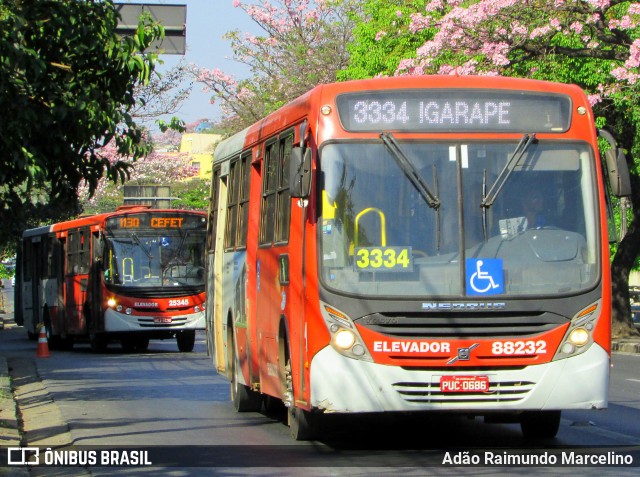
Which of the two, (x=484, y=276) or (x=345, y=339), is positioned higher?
(x=484, y=276)

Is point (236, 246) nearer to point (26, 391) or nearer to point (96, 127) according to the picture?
point (96, 127)

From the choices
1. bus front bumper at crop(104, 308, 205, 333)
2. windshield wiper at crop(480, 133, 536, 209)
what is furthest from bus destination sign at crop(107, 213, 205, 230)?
windshield wiper at crop(480, 133, 536, 209)

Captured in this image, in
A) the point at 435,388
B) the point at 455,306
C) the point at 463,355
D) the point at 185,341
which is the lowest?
the point at 185,341

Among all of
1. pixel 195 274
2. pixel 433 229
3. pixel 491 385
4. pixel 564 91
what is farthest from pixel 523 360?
pixel 195 274

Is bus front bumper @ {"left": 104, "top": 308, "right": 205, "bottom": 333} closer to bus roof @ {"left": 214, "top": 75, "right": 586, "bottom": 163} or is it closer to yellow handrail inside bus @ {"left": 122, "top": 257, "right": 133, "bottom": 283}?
yellow handrail inside bus @ {"left": 122, "top": 257, "right": 133, "bottom": 283}

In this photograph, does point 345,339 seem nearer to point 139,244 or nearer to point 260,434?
point 260,434

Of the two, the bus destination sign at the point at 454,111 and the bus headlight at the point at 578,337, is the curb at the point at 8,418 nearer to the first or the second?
the bus destination sign at the point at 454,111

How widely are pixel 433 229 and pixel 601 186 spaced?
1.47 m

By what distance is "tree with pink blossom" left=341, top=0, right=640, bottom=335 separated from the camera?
74.6ft

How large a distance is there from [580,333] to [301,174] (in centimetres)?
250

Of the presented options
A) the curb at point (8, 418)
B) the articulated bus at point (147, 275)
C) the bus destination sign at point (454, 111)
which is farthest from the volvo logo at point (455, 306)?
the articulated bus at point (147, 275)

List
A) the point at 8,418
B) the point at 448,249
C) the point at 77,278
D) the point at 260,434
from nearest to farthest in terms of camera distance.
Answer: the point at 448,249, the point at 260,434, the point at 8,418, the point at 77,278

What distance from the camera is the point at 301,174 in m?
9.95

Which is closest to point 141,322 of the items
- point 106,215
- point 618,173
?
point 106,215
